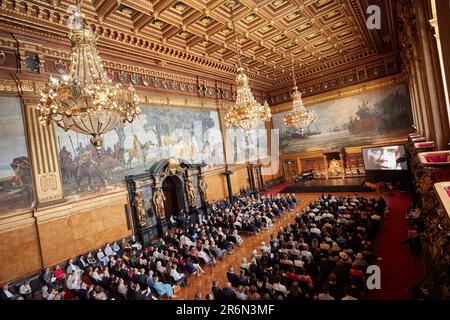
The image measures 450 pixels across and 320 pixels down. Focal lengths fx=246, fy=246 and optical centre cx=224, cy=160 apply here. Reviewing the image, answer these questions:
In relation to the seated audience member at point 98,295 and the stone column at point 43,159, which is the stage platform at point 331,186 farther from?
the stone column at point 43,159

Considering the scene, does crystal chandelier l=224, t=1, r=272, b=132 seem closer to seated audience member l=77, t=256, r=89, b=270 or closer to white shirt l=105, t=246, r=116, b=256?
white shirt l=105, t=246, r=116, b=256

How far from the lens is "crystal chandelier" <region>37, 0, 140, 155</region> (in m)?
→ 4.88

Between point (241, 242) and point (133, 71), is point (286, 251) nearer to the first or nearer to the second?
point (241, 242)

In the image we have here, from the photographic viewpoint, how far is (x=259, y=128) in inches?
842

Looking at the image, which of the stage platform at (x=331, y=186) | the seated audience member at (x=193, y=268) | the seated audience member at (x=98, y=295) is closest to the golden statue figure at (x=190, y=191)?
the seated audience member at (x=193, y=268)

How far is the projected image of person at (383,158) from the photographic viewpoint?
1622cm

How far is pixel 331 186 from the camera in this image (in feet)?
55.7

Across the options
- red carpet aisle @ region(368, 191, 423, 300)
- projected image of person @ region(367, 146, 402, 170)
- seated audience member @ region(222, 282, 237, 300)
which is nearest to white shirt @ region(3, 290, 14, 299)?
seated audience member @ region(222, 282, 237, 300)

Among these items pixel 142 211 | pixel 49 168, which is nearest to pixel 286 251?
pixel 142 211

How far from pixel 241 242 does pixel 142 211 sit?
15.6 feet

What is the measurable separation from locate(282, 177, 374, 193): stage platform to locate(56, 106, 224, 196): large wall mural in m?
6.38

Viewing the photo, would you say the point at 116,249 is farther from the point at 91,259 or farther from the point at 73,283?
the point at 73,283

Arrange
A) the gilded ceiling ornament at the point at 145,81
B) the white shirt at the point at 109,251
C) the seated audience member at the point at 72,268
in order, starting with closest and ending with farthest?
1. the seated audience member at the point at 72,268
2. the white shirt at the point at 109,251
3. the gilded ceiling ornament at the point at 145,81

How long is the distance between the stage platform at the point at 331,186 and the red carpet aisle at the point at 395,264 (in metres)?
5.68
